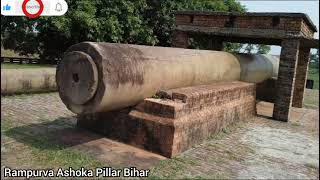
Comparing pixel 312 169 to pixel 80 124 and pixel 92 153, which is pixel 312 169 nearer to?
pixel 92 153

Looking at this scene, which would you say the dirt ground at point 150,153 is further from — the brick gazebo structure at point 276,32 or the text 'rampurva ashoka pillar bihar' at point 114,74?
the brick gazebo structure at point 276,32

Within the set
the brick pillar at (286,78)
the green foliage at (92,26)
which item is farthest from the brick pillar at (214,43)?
the green foliage at (92,26)

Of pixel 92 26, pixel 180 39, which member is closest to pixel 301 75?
pixel 180 39

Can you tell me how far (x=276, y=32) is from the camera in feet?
34.5

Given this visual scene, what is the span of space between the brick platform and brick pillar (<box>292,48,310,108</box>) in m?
7.23

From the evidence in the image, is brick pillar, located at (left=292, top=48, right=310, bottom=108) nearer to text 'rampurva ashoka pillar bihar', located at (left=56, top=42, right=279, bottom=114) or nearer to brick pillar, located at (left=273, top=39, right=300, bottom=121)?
brick pillar, located at (left=273, top=39, right=300, bottom=121)

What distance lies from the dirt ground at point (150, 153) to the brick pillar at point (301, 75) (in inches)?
215

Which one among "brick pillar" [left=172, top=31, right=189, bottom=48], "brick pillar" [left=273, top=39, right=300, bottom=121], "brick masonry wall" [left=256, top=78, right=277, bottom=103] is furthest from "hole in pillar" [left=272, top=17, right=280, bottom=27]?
"brick masonry wall" [left=256, top=78, right=277, bottom=103]

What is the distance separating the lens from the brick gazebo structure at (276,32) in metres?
10.2

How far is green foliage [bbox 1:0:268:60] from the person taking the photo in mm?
15065

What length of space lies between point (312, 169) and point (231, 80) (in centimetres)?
383

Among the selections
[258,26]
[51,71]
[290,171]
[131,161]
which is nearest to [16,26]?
[51,71]

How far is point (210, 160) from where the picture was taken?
5.86m

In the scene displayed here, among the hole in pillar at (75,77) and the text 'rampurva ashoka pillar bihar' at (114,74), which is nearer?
the text 'rampurva ashoka pillar bihar' at (114,74)
